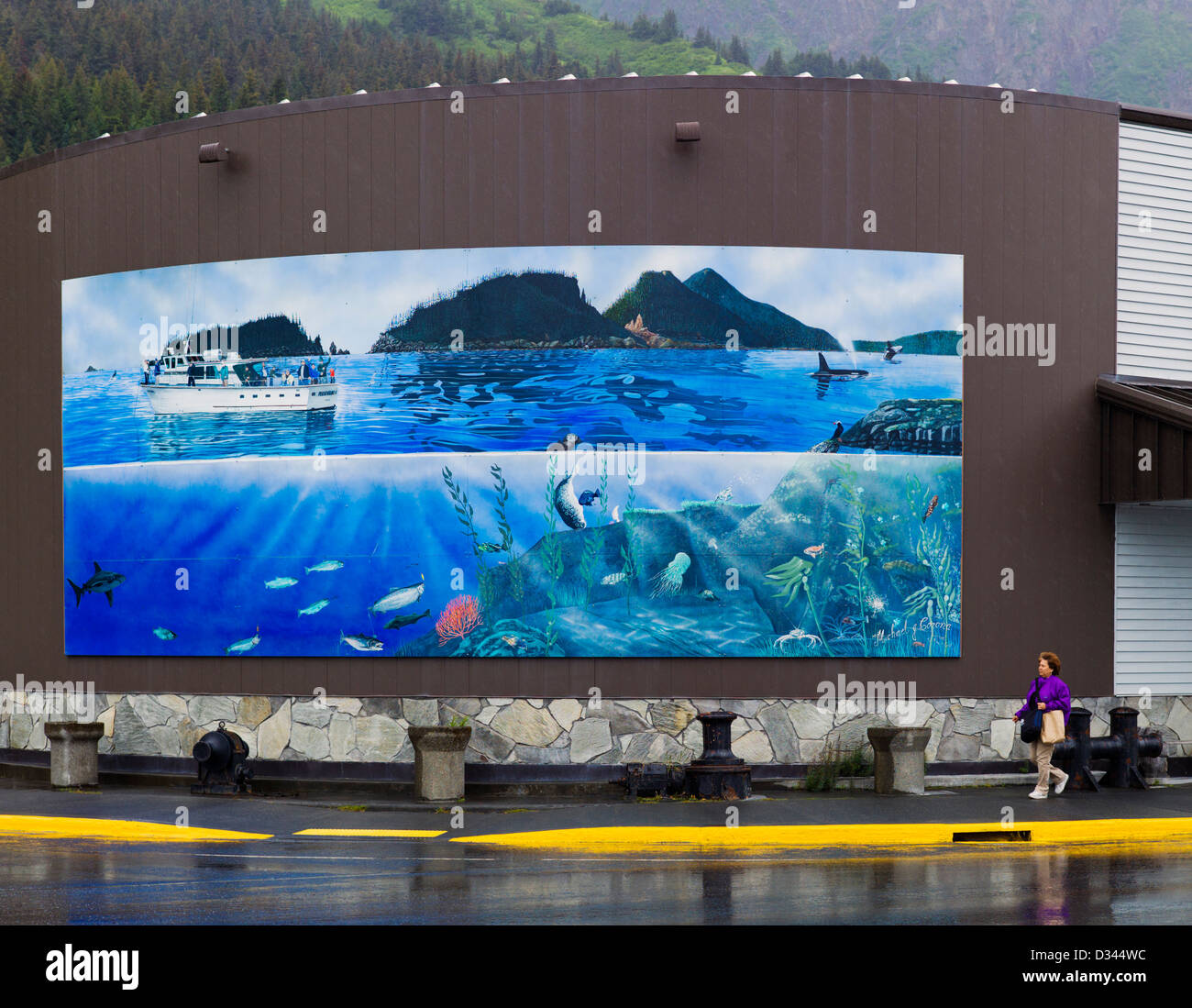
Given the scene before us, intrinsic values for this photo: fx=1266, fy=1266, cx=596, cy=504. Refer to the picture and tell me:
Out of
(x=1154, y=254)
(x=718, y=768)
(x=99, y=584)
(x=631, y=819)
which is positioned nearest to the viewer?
(x=631, y=819)

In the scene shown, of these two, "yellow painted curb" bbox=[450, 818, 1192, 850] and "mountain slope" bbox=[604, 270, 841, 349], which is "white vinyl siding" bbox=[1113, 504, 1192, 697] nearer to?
"yellow painted curb" bbox=[450, 818, 1192, 850]

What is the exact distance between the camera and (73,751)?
16.9 m

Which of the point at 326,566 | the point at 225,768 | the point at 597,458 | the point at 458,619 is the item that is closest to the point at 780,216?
the point at 597,458

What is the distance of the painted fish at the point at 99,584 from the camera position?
1795 cm

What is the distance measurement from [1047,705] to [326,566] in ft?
30.6

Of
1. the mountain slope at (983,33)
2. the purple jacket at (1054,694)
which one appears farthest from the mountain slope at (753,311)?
the mountain slope at (983,33)

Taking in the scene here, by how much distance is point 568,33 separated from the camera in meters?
142

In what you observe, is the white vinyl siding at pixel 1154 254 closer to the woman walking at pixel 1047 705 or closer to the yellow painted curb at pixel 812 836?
the woman walking at pixel 1047 705

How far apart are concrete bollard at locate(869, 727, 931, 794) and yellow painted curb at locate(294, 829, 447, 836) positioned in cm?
560

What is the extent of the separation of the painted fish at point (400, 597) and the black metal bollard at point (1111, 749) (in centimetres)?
844

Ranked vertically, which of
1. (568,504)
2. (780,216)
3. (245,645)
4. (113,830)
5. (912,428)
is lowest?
(113,830)

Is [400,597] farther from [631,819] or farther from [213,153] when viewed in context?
[213,153]

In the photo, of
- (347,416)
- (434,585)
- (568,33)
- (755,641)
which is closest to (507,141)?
(347,416)
